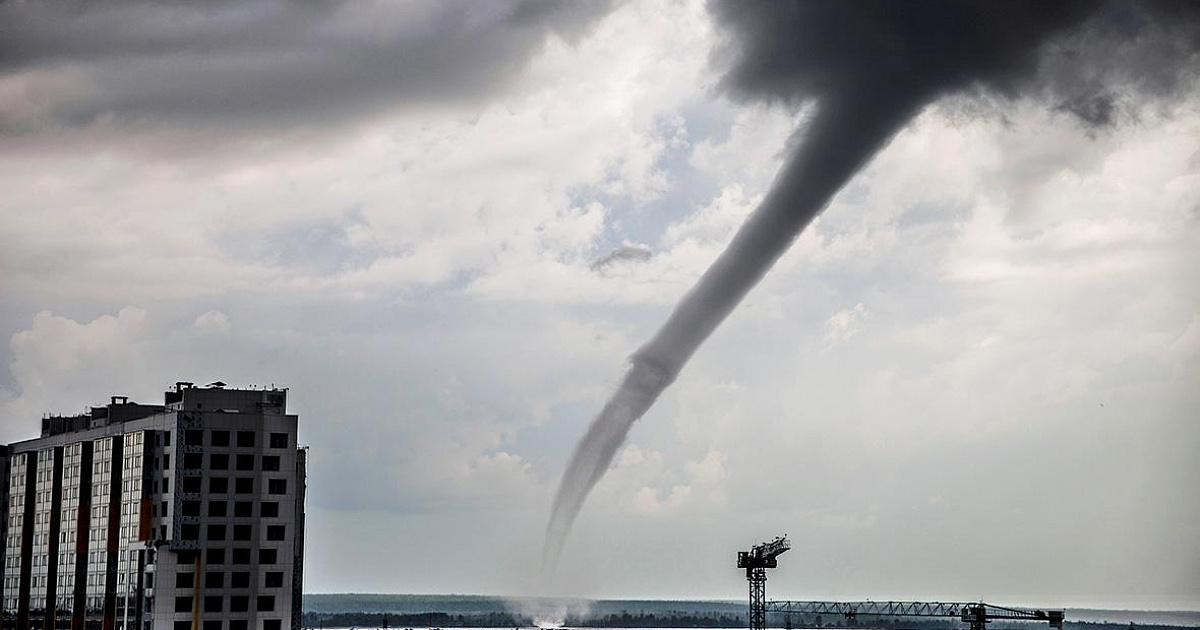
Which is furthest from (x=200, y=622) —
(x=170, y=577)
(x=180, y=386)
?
(x=180, y=386)

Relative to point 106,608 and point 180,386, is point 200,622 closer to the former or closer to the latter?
point 106,608

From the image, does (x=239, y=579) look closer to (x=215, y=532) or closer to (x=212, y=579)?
(x=212, y=579)

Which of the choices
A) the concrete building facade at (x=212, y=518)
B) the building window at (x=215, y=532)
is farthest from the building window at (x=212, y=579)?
the building window at (x=215, y=532)

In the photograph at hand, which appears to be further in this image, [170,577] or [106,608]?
[106,608]

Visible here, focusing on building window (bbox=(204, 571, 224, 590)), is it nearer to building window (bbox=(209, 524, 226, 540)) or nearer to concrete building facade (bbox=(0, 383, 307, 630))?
concrete building facade (bbox=(0, 383, 307, 630))

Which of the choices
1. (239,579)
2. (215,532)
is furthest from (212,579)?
(215,532)

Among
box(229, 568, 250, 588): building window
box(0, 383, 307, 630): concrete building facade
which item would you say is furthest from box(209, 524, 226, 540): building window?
box(229, 568, 250, 588): building window

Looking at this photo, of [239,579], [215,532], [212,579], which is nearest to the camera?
[212,579]

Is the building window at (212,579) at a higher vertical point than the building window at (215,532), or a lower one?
lower

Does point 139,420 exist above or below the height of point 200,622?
above

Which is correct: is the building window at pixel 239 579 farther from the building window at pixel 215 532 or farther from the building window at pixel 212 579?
the building window at pixel 215 532

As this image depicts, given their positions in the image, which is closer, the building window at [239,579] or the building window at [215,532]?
the building window at [239,579]
